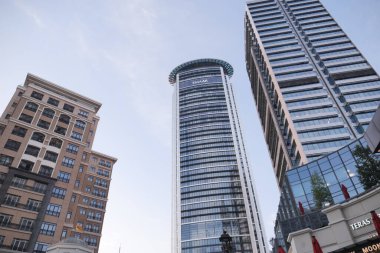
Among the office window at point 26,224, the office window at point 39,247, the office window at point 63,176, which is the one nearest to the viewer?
the office window at point 39,247

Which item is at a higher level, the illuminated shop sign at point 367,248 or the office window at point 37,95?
the office window at point 37,95

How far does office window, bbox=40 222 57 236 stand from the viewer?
1795 inches

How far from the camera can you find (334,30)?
326 ft

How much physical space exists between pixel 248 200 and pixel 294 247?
113 metres

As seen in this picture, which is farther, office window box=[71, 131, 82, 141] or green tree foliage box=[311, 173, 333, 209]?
office window box=[71, 131, 82, 141]

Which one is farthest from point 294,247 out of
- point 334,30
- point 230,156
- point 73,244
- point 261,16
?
point 230,156

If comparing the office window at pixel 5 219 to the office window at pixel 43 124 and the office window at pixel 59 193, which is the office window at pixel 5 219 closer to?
the office window at pixel 59 193

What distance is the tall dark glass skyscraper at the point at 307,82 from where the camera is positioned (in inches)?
2817

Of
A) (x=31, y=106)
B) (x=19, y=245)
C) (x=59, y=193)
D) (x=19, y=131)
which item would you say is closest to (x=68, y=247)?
(x=19, y=245)

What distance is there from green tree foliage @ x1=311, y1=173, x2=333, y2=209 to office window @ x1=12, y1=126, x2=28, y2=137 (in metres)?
49.7

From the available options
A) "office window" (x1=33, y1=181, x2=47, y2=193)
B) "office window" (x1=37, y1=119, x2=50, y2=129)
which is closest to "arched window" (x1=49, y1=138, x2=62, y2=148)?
"office window" (x1=37, y1=119, x2=50, y2=129)

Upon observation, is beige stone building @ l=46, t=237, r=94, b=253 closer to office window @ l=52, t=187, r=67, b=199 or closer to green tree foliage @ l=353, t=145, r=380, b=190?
office window @ l=52, t=187, r=67, b=199

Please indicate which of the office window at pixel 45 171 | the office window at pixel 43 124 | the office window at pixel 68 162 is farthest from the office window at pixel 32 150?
the office window at pixel 43 124

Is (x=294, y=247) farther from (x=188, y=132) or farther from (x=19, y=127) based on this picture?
(x=188, y=132)
